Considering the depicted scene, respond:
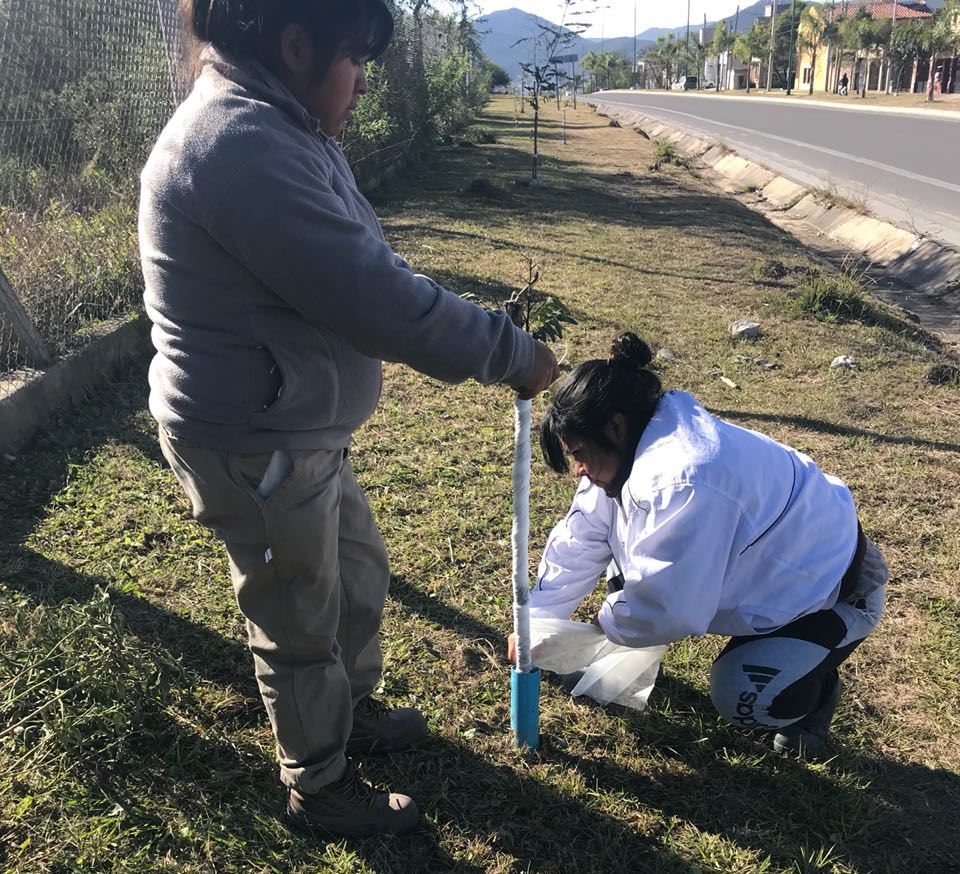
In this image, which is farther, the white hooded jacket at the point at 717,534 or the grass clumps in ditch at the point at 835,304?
the grass clumps in ditch at the point at 835,304

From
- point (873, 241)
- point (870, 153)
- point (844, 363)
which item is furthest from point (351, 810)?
point (870, 153)

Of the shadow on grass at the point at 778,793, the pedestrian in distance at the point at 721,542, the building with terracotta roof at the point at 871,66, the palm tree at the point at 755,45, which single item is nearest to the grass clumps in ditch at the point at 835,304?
the pedestrian in distance at the point at 721,542

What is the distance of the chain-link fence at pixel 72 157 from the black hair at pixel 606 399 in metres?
3.05

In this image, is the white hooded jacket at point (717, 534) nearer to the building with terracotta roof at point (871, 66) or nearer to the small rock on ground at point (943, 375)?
the small rock on ground at point (943, 375)

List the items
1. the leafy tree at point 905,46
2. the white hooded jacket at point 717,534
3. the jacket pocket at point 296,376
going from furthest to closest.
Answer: the leafy tree at point 905,46
the white hooded jacket at point 717,534
the jacket pocket at point 296,376

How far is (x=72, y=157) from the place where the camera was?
16.8 feet

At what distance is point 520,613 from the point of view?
6.66ft

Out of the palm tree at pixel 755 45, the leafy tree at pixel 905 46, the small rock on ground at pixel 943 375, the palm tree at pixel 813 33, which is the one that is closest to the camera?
the small rock on ground at pixel 943 375

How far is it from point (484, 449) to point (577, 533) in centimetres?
168

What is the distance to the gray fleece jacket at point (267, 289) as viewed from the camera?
4.40ft

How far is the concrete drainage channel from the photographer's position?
718cm

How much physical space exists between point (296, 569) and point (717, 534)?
0.95 m

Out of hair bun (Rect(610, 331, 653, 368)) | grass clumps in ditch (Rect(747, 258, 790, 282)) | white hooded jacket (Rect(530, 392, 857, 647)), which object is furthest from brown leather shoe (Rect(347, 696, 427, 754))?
grass clumps in ditch (Rect(747, 258, 790, 282))

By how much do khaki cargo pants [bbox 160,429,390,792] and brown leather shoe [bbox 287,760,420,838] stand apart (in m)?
0.05
